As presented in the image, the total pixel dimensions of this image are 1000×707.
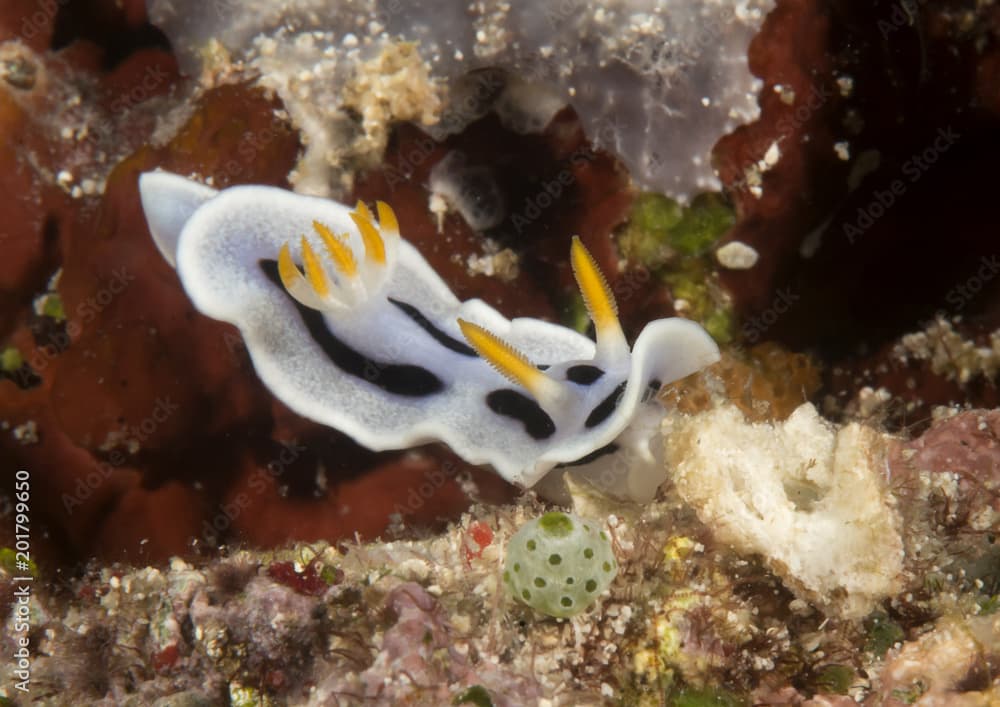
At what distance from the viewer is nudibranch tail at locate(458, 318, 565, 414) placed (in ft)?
10.0

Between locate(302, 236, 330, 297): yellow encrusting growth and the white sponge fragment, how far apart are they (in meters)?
1.73

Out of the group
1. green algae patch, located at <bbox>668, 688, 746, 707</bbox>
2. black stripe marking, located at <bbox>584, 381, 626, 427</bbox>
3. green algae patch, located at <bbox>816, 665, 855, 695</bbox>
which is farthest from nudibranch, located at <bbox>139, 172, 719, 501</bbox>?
green algae patch, located at <bbox>816, 665, 855, 695</bbox>

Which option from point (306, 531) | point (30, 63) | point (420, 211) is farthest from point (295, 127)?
point (306, 531)

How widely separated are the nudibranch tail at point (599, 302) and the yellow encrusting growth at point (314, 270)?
3.86ft

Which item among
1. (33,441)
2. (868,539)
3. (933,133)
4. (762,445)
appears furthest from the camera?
(33,441)

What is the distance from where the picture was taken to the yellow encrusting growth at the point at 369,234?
332 centimetres

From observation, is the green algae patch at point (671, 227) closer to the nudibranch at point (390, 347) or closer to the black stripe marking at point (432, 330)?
the nudibranch at point (390, 347)

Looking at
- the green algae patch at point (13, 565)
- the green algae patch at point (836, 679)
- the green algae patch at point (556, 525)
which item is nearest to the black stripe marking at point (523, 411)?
the green algae patch at point (556, 525)

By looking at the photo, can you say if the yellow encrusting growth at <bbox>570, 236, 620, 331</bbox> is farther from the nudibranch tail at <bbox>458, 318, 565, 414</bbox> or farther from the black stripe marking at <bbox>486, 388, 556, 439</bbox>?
the black stripe marking at <bbox>486, 388, 556, 439</bbox>

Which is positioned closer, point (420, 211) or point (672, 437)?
point (672, 437)

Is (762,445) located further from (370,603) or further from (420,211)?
(420,211)

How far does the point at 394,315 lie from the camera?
148 inches

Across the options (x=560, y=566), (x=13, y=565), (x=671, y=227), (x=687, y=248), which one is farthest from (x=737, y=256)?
(x=13, y=565)

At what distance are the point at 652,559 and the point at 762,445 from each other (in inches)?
26.9
